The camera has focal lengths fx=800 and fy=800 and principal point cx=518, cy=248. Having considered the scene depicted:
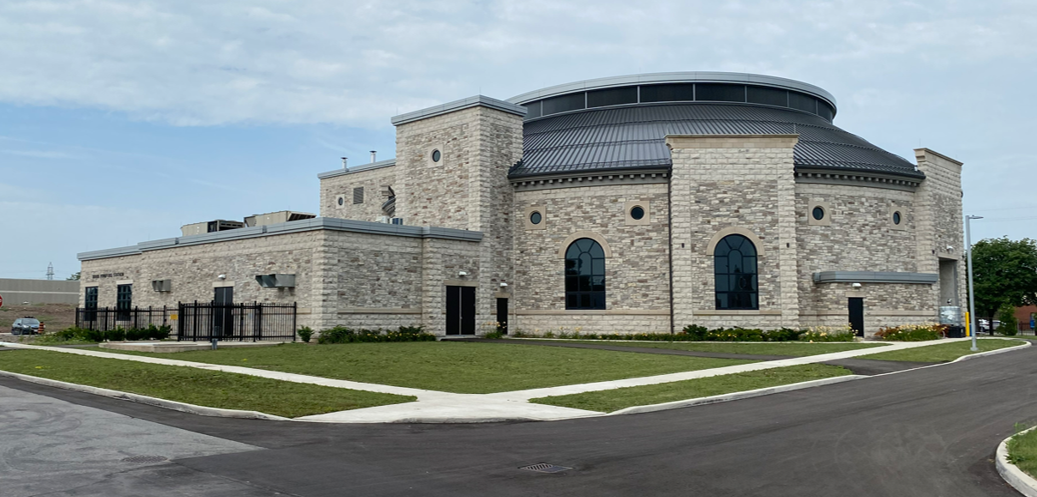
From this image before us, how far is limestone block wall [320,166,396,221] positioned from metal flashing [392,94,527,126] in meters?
7.90

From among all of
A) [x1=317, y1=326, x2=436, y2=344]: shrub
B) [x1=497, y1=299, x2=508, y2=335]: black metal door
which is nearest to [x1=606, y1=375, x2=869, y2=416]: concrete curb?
[x1=317, y1=326, x2=436, y2=344]: shrub

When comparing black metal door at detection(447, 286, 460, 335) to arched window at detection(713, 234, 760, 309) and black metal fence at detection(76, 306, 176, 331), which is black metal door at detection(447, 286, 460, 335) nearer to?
arched window at detection(713, 234, 760, 309)

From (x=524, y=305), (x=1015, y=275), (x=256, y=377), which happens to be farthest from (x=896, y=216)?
(x=1015, y=275)

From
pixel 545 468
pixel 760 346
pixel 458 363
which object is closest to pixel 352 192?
pixel 760 346

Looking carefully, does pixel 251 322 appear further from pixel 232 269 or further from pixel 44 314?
pixel 44 314

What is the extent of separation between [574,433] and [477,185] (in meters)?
26.8

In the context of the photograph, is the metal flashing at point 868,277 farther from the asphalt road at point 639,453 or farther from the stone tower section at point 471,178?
the asphalt road at point 639,453

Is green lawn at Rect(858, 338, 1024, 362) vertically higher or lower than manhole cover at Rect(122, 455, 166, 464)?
higher

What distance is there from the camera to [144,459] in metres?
10.1

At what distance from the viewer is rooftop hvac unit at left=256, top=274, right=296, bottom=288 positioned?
111 ft

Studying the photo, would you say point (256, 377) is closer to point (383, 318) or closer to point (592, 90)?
point (383, 318)

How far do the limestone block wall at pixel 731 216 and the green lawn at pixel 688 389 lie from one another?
1350 centimetres

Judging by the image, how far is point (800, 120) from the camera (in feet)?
148

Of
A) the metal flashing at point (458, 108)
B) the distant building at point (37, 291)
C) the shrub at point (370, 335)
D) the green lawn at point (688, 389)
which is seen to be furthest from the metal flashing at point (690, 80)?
the distant building at point (37, 291)
